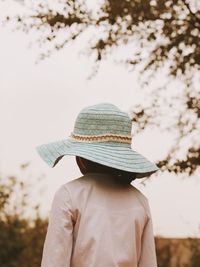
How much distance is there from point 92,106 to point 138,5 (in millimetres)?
3813

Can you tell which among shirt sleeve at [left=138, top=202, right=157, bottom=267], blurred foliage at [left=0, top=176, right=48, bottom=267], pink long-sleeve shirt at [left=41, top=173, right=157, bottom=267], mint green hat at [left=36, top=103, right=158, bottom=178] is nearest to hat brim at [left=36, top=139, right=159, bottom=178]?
mint green hat at [left=36, top=103, right=158, bottom=178]

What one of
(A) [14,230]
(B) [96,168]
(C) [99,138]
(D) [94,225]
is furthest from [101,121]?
(A) [14,230]

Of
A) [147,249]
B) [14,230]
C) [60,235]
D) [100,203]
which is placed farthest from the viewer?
[14,230]

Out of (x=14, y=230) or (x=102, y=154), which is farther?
(x=14, y=230)

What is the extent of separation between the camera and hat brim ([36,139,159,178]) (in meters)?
2.92

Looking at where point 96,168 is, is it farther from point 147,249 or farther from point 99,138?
point 147,249

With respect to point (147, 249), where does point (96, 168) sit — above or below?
above

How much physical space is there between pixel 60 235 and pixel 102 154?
0.37m

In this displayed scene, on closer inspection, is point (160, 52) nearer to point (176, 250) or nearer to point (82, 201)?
point (82, 201)

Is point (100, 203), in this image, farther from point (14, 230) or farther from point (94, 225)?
point (14, 230)

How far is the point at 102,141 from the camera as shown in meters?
3.04

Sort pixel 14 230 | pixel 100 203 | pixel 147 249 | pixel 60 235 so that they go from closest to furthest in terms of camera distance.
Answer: pixel 60 235 < pixel 100 203 < pixel 147 249 < pixel 14 230

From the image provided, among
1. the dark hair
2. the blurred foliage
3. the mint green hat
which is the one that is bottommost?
the blurred foliage

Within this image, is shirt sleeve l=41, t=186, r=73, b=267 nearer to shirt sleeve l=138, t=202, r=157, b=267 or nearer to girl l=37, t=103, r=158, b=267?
girl l=37, t=103, r=158, b=267
